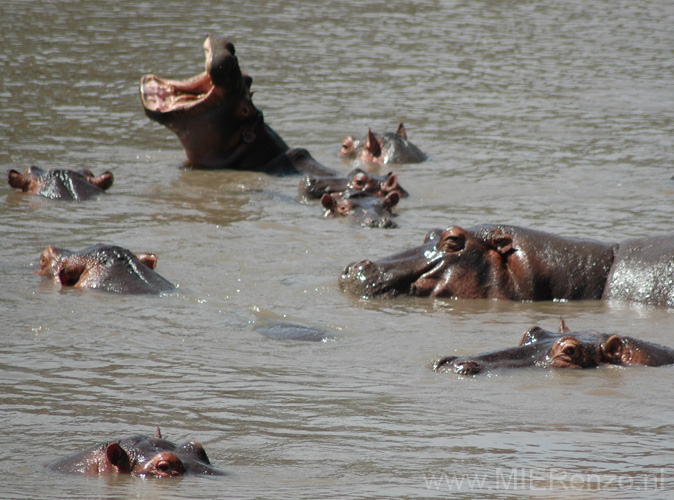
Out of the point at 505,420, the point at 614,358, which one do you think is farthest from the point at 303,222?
the point at 505,420

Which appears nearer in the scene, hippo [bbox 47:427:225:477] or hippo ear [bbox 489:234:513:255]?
hippo [bbox 47:427:225:477]

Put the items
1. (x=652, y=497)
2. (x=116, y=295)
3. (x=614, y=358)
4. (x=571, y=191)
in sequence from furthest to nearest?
1. (x=571, y=191)
2. (x=116, y=295)
3. (x=614, y=358)
4. (x=652, y=497)

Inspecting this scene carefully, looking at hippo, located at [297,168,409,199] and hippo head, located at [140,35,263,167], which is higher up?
hippo head, located at [140,35,263,167]

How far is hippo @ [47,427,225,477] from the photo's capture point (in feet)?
12.7

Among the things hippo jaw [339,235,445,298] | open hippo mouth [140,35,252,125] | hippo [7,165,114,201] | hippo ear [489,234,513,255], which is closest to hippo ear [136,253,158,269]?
hippo jaw [339,235,445,298]

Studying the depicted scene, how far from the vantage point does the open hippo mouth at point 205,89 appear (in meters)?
10.5

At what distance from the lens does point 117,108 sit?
45.2 feet

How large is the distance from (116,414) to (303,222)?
4.59 meters

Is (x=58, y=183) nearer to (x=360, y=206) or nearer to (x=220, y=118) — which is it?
(x=220, y=118)

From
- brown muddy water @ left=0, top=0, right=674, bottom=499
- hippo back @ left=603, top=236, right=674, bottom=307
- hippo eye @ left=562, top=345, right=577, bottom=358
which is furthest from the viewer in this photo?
hippo back @ left=603, top=236, right=674, bottom=307

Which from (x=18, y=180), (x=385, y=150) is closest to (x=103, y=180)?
(x=18, y=180)

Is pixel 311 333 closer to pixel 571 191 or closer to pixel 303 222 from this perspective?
pixel 303 222

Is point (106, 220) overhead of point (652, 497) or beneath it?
beneath

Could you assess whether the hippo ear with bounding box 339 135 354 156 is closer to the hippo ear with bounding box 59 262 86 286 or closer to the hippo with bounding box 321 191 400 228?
the hippo with bounding box 321 191 400 228
